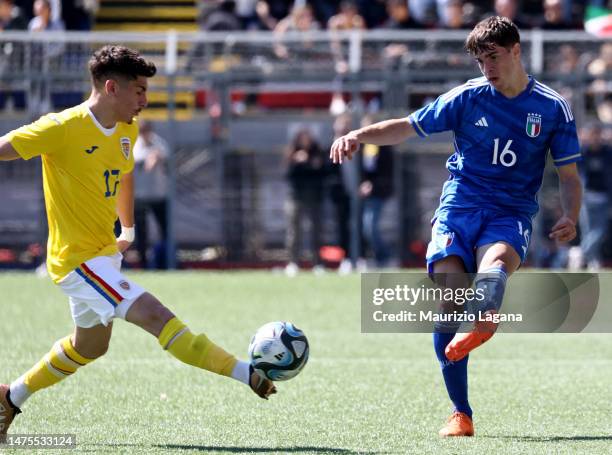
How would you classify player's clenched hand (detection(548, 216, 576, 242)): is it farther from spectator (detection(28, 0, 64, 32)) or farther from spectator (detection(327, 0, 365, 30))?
spectator (detection(28, 0, 64, 32))

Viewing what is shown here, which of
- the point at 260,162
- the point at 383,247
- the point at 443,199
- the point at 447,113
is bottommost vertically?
the point at 383,247

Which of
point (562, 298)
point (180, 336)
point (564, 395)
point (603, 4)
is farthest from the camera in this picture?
point (603, 4)

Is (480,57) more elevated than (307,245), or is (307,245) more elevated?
(480,57)

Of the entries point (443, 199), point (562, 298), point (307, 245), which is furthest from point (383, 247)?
point (443, 199)

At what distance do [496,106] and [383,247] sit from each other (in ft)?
36.0

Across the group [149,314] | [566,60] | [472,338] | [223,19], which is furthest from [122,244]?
[223,19]

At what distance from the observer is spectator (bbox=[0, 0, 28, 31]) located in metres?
19.0

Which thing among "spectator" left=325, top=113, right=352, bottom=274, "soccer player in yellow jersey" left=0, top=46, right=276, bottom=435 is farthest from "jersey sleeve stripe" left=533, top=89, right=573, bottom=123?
"spectator" left=325, top=113, right=352, bottom=274

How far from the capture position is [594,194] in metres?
17.8

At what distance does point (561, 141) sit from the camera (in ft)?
22.5

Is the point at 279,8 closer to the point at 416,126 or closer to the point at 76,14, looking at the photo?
the point at 76,14

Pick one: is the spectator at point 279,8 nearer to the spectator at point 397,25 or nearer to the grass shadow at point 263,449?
the spectator at point 397,25

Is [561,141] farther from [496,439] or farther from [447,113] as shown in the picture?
[496,439]

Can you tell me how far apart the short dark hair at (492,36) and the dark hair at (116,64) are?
1723 mm
